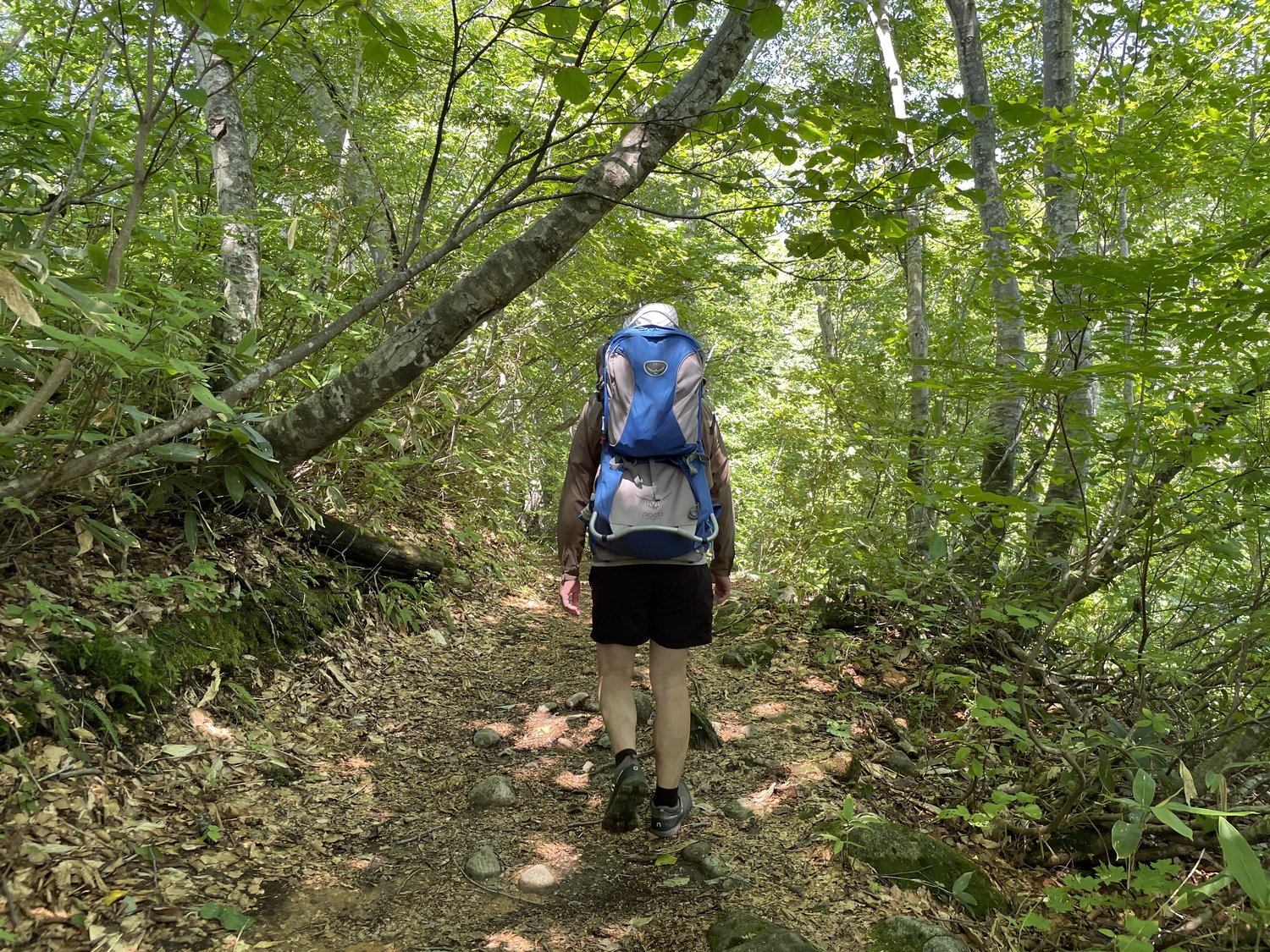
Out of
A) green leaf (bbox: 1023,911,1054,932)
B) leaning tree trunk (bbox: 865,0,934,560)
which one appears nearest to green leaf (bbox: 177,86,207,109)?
green leaf (bbox: 1023,911,1054,932)

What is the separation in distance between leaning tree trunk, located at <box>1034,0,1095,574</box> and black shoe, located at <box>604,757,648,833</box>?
2378 millimetres

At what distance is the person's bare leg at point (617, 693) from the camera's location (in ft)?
9.75

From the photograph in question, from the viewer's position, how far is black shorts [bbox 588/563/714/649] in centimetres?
290

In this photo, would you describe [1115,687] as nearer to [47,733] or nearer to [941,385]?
[941,385]

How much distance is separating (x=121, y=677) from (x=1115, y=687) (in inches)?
202

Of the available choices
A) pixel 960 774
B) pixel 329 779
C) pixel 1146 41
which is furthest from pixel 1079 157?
pixel 329 779

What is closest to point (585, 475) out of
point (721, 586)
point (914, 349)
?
point (721, 586)

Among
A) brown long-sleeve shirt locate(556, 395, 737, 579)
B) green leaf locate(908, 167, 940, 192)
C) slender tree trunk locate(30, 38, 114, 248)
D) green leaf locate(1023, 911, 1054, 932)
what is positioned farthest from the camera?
brown long-sleeve shirt locate(556, 395, 737, 579)

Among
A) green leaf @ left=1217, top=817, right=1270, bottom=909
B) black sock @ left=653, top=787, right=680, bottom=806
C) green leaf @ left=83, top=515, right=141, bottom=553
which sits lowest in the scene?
black sock @ left=653, top=787, right=680, bottom=806

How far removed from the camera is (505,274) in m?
3.70

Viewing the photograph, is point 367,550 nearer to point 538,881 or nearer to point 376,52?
point 538,881

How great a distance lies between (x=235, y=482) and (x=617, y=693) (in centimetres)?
241

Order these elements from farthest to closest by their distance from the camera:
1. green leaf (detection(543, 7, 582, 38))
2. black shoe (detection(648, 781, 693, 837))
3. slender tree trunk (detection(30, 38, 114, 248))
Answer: black shoe (detection(648, 781, 693, 837)), green leaf (detection(543, 7, 582, 38)), slender tree trunk (detection(30, 38, 114, 248))

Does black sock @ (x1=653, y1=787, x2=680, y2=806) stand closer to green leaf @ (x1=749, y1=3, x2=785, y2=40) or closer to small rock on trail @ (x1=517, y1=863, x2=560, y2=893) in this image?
small rock on trail @ (x1=517, y1=863, x2=560, y2=893)
